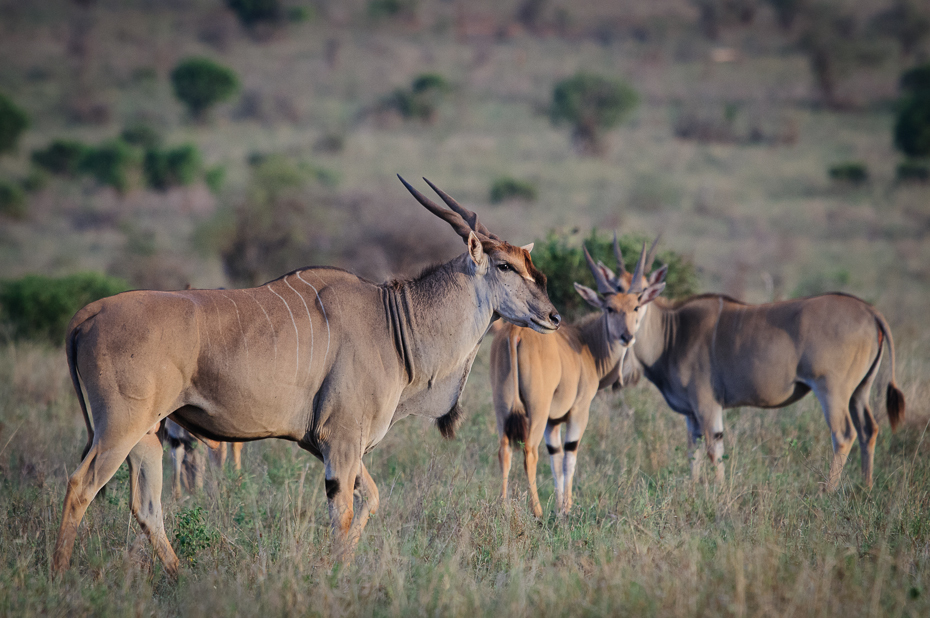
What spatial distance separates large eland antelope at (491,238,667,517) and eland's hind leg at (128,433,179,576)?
2.13m

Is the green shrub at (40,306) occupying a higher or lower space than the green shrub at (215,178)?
lower

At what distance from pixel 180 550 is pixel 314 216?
1217 centimetres

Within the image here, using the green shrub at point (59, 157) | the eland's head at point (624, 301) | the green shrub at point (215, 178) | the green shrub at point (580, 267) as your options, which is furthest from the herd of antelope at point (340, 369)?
the green shrub at point (59, 157)

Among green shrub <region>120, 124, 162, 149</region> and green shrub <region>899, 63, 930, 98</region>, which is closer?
green shrub <region>120, 124, 162, 149</region>

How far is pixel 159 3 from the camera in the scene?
63719mm

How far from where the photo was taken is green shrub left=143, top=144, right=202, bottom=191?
25.2 metres

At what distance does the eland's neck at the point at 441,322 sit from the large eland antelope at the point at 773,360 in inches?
91.2

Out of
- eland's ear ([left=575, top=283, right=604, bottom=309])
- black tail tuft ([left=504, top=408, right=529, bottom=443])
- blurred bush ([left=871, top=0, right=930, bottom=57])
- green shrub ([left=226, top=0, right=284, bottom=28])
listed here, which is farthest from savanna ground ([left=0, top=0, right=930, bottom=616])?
green shrub ([left=226, top=0, right=284, bottom=28])

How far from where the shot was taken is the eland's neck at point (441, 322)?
15.6 ft

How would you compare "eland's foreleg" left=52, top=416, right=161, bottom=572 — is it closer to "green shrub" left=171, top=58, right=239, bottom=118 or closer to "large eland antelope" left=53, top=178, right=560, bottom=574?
"large eland antelope" left=53, top=178, right=560, bottom=574

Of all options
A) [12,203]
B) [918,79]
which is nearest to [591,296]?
[12,203]

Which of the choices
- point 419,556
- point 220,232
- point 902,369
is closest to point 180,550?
point 419,556

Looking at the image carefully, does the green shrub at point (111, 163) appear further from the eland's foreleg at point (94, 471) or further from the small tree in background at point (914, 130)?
the small tree in background at point (914, 130)

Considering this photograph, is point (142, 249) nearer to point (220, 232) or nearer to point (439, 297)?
point (220, 232)
